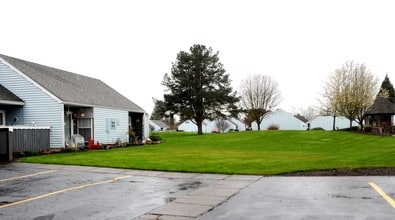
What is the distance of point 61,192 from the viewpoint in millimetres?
9617

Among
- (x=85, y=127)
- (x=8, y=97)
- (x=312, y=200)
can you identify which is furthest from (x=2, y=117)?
(x=312, y=200)

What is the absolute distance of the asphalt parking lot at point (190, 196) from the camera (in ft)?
23.2

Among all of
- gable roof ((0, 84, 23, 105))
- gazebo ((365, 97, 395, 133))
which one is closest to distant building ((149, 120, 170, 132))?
gazebo ((365, 97, 395, 133))

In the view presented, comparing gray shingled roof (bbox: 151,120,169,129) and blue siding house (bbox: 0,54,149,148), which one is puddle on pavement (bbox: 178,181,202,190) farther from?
gray shingled roof (bbox: 151,120,169,129)

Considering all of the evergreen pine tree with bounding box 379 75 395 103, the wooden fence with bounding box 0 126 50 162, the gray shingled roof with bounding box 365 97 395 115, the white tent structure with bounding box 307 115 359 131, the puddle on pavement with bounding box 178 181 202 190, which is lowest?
the puddle on pavement with bounding box 178 181 202 190

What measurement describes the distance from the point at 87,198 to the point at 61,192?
1.19 m

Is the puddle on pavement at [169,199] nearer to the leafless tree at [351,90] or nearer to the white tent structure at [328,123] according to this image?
the leafless tree at [351,90]

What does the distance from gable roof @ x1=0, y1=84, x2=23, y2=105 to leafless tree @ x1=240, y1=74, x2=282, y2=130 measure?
50498 mm

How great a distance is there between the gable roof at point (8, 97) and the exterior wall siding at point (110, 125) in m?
5.34

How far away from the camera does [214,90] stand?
181 ft

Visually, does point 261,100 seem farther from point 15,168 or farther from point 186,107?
point 15,168

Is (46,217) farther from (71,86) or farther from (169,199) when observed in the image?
(71,86)

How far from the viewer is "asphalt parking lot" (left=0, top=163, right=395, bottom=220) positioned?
7.07m

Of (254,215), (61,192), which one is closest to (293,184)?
(254,215)
